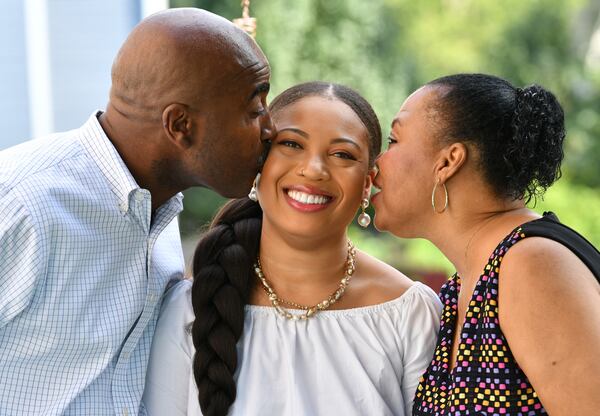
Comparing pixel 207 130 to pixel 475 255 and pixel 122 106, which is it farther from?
pixel 475 255

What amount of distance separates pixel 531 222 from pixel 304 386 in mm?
744

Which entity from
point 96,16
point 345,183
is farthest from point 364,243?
point 345,183

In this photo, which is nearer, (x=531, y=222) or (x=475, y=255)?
(x=531, y=222)

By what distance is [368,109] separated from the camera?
2.46 m

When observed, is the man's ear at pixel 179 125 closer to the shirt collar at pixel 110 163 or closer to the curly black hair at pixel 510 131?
the shirt collar at pixel 110 163

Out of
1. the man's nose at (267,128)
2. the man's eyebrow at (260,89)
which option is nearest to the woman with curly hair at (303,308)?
the man's nose at (267,128)

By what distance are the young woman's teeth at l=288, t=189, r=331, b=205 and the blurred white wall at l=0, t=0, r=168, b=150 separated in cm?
114

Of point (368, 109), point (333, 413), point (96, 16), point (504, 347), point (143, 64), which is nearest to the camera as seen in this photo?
point (504, 347)

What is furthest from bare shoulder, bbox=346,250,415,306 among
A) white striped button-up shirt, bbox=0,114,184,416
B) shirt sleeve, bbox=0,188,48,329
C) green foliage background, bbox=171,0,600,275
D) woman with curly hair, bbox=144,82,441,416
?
green foliage background, bbox=171,0,600,275

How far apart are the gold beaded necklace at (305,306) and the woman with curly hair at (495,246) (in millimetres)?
215

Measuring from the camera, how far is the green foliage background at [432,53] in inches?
361

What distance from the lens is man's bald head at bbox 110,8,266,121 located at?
77.6 inches

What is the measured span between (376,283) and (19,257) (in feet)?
3.29

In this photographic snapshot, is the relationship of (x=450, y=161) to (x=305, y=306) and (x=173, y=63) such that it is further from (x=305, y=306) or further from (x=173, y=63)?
(x=173, y=63)
